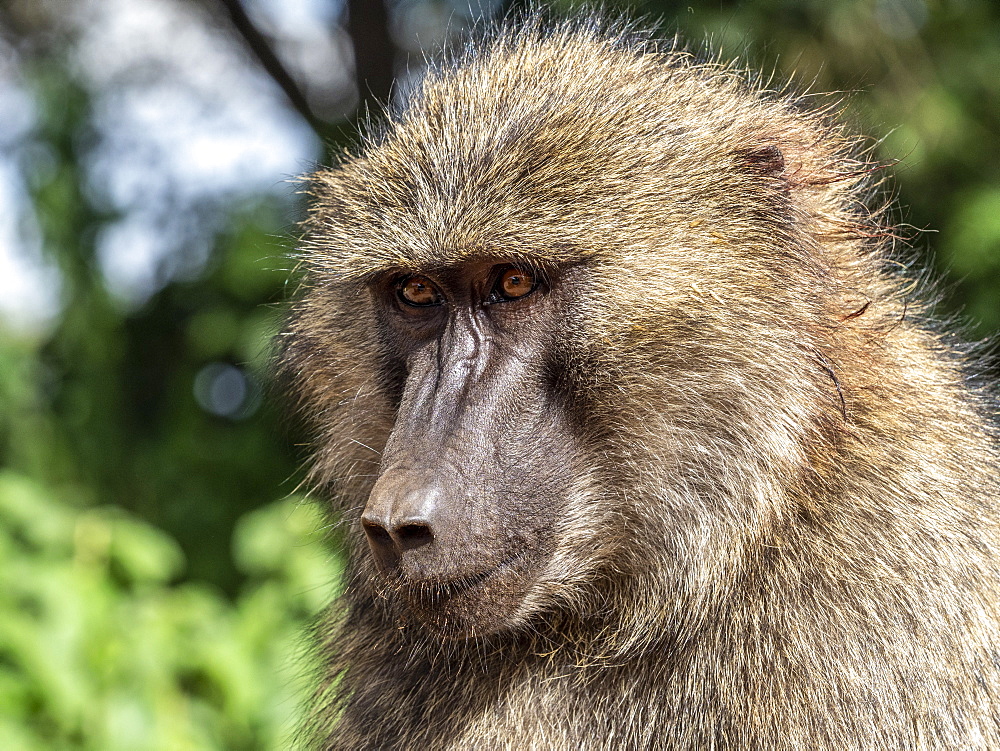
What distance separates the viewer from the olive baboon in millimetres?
1791

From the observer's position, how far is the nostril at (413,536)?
1729mm

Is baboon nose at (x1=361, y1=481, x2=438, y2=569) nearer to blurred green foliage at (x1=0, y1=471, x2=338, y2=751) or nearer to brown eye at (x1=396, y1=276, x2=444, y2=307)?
brown eye at (x1=396, y1=276, x2=444, y2=307)

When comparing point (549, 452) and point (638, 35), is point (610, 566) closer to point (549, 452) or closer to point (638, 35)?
point (549, 452)

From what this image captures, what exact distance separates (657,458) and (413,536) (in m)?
0.48

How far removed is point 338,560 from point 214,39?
491cm

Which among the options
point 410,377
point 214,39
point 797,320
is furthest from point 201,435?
point 797,320

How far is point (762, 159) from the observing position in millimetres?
2021

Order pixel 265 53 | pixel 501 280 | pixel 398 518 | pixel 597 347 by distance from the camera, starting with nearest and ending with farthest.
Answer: pixel 398 518 → pixel 597 347 → pixel 501 280 → pixel 265 53

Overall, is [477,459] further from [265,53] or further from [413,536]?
[265,53]

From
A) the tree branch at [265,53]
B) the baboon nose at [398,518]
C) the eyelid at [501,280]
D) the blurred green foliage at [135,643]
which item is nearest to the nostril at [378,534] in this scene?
the baboon nose at [398,518]

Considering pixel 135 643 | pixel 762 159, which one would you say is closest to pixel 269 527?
pixel 135 643

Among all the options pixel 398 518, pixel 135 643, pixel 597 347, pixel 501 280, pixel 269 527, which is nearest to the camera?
pixel 398 518

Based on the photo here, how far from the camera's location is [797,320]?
6.37 ft

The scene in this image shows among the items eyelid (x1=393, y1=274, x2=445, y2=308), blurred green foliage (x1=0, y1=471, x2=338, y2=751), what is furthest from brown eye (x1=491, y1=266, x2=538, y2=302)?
blurred green foliage (x1=0, y1=471, x2=338, y2=751)
